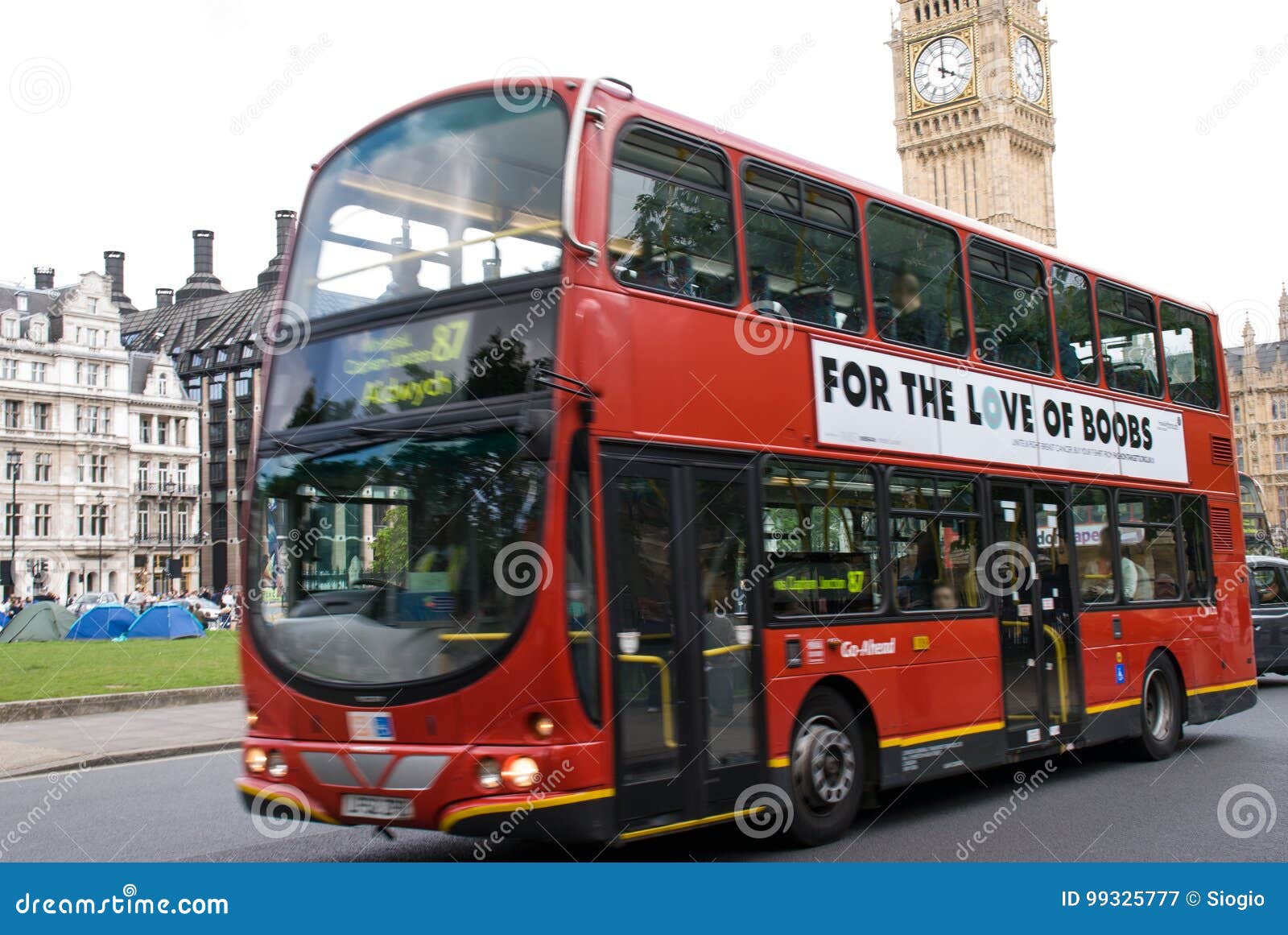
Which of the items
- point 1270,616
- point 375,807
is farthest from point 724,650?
point 1270,616

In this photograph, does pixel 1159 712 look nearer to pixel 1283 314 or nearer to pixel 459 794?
pixel 459 794

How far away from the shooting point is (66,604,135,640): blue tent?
35.8m

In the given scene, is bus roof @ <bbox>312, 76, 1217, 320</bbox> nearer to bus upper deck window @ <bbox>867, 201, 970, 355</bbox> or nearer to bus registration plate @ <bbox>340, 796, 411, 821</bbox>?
bus upper deck window @ <bbox>867, 201, 970, 355</bbox>

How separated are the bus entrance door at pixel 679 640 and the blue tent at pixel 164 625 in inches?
1278

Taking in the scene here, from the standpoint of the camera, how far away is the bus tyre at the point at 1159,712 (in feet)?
42.1

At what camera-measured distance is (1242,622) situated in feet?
48.5

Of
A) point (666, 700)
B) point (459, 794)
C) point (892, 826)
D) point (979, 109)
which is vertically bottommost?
point (892, 826)

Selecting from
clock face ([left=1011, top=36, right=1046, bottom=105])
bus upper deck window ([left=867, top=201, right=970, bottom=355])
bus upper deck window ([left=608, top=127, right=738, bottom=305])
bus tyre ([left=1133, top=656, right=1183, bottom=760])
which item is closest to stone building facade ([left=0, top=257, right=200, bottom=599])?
clock face ([left=1011, top=36, right=1046, bottom=105])

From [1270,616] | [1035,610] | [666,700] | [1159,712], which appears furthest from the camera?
[1270,616]

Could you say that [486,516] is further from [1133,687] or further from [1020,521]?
[1133,687]

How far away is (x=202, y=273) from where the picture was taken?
4439 inches

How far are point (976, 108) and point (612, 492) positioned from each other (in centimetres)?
9573

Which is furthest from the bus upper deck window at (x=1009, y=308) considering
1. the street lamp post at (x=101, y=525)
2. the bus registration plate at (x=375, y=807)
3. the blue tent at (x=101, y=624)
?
the street lamp post at (x=101, y=525)

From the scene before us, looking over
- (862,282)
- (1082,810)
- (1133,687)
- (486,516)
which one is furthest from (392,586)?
(1133,687)
